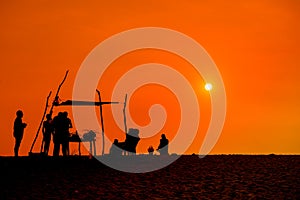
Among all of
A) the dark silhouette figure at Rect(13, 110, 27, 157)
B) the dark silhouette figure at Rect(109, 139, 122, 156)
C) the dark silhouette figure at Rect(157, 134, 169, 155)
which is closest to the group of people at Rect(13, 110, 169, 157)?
the dark silhouette figure at Rect(13, 110, 27, 157)

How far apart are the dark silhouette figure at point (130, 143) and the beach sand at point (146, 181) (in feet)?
16.1

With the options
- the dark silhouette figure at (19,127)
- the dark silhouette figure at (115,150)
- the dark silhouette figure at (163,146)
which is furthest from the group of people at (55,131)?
the dark silhouette figure at (163,146)

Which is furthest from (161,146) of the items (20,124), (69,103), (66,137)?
(20,124)

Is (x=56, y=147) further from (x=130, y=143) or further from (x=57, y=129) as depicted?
(x=130, y=143)

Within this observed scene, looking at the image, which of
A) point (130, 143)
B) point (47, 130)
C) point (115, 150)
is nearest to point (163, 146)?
point (130, 143)

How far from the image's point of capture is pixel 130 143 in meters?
32.8

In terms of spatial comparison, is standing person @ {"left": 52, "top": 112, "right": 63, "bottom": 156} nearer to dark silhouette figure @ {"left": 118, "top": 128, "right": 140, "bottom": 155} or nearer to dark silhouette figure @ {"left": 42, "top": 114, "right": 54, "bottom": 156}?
dark silhouette figure @ {"left": 42, "top": 114, "right": 54, "bottom": 156}

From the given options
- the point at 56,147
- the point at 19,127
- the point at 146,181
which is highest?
the point at 19,127

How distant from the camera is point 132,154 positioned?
33.6 metres

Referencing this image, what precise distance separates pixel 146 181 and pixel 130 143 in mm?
12467

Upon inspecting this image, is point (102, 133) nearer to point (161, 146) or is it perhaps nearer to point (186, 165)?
point (161, 146)

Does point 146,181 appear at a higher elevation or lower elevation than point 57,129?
lower

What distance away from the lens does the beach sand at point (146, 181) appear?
16.4m

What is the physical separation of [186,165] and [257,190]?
1029 cm
